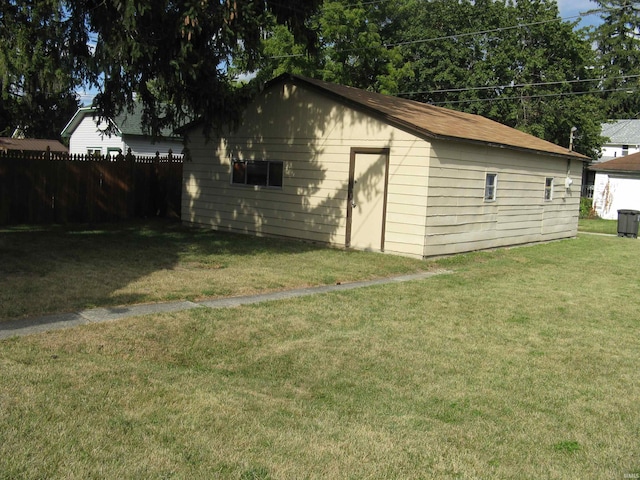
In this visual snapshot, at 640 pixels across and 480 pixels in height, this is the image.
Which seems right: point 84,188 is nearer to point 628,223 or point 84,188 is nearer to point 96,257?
point 96,257

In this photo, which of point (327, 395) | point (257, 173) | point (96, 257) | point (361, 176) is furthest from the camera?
point (257, 173)

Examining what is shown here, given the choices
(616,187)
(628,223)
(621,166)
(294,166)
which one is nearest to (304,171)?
(294,166)

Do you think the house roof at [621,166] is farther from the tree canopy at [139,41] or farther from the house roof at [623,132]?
the tree canopy at [139,41]

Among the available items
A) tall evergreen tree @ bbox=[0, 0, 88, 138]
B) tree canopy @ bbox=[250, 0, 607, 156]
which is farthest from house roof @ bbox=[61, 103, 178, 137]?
tall evergreen tree @ bbox=[0, 0, 88, 138]

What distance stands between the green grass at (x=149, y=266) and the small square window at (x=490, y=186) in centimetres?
376

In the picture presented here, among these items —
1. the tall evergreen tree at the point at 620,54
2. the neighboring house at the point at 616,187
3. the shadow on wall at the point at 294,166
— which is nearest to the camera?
the shadow on wall at the point at 294,166

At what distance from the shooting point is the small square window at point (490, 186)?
15.8 m

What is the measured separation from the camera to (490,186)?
52.4 feet

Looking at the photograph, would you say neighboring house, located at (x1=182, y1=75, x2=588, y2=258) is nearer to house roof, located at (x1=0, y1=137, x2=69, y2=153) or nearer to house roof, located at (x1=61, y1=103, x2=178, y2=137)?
house roof, located at (x1=61, y1=103, x2=178, y2=137)

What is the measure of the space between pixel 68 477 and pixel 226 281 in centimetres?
625

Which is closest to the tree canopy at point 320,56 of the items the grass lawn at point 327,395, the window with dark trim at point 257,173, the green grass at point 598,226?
the window with dark trim at point 257,173

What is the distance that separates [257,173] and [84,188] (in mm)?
5314

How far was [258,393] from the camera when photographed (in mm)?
5137

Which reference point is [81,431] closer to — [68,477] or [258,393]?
[68,477]
